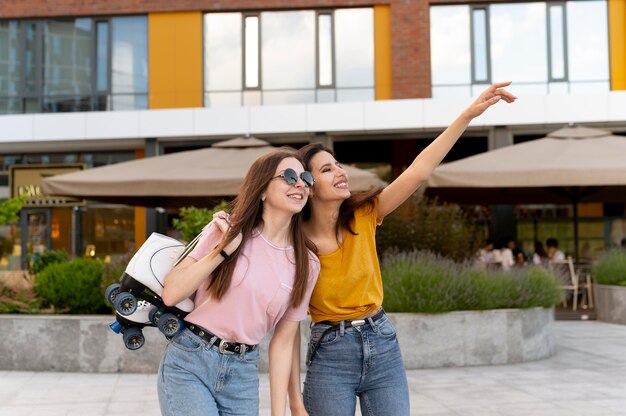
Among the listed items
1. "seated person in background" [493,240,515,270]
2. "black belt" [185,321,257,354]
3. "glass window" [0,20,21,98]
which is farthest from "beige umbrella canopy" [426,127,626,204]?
"glass window" [0,20,21,98]

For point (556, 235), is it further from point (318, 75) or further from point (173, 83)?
point (173, 83)

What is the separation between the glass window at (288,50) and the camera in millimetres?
19688

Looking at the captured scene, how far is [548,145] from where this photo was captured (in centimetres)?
1242

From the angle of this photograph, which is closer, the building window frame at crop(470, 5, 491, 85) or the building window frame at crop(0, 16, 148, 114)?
the building window frame at crop(470, 5, 491, 85)

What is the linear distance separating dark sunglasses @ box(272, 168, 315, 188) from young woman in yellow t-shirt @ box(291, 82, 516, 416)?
0.26 meters

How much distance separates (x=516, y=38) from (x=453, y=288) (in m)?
13.1

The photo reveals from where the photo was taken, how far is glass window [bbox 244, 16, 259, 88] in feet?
64.8

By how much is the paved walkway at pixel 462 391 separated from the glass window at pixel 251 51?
12935 millimetres

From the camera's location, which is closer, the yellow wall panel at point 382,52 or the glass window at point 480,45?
the glass window at point 480,45

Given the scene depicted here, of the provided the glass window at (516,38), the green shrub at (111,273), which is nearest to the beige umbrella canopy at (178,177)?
the green shrub at (111,273)

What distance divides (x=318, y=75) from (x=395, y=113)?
265 centimetres

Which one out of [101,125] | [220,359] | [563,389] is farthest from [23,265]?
[220,359]

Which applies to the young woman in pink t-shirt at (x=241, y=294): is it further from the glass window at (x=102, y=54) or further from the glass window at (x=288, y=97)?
the glass window at (x=102, y=54)

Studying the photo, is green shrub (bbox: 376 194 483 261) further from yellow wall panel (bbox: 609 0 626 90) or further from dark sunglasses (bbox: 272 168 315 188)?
yellow wall panel (bbox: 609 0 626 90)
